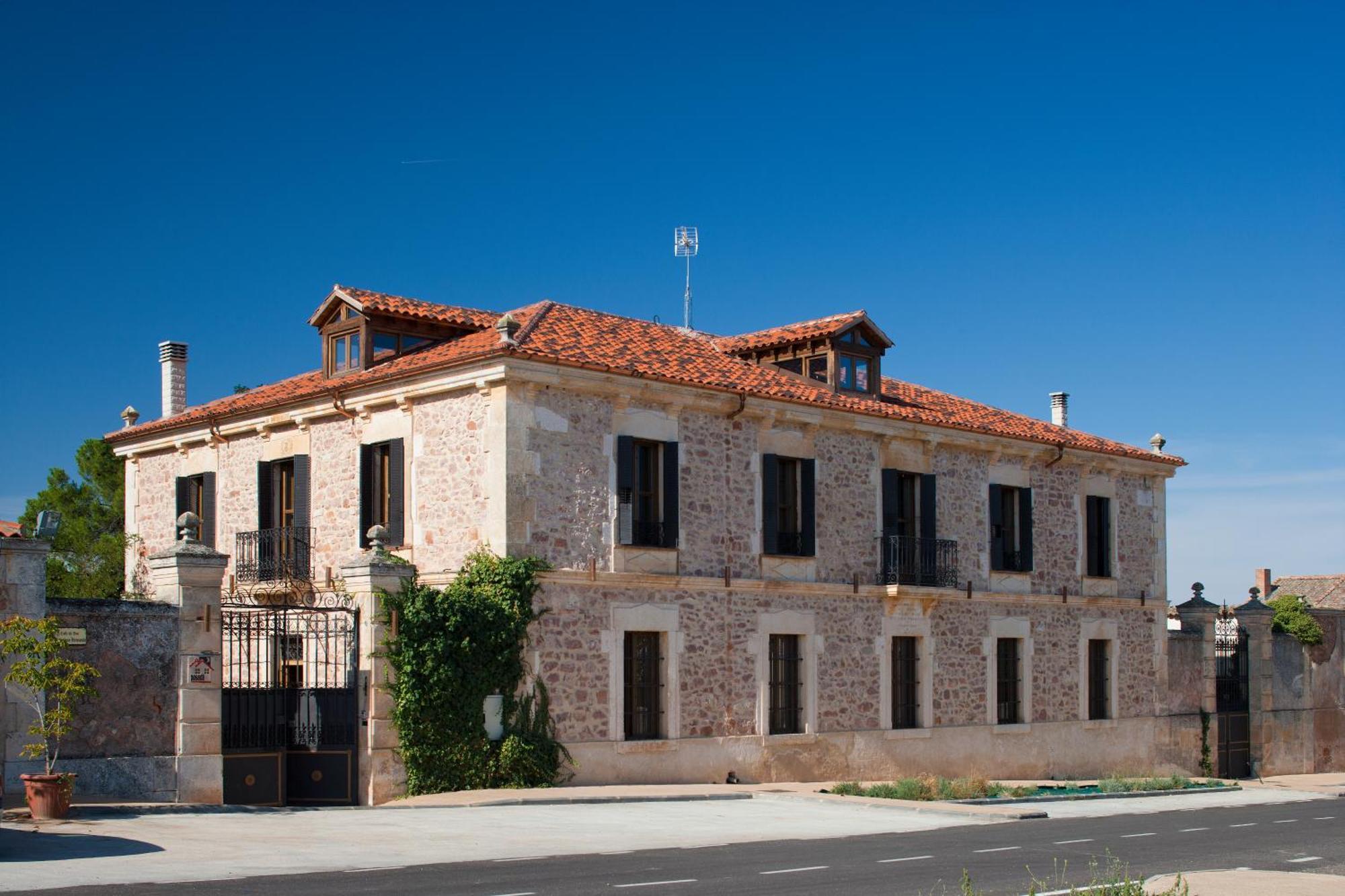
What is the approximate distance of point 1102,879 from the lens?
12906mm

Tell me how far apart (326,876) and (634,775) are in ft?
34.5

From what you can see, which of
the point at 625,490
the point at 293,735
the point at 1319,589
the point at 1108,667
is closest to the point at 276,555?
the point at 293,735

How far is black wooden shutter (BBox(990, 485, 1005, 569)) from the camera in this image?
98.7 feet

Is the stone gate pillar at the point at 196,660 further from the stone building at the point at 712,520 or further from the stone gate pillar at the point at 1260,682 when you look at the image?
the stone gate pillar at the point at 1260,682

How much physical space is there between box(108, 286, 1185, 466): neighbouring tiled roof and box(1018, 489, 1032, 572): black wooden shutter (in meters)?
1.25

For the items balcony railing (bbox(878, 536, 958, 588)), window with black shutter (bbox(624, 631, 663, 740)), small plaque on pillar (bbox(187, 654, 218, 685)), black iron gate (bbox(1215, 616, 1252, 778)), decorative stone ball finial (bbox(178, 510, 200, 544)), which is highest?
decorative stone ball finial (bbox(178, 510, 200, 544))

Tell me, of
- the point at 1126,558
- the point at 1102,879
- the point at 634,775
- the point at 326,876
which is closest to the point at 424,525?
the point at 634,775

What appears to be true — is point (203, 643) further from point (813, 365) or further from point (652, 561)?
point (813, 365)

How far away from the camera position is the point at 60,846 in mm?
13914

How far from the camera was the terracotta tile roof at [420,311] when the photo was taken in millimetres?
24969

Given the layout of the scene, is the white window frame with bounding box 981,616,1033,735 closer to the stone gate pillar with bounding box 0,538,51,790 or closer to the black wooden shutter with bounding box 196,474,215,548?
the black wooden shutter with bounding box 196,474,215,548

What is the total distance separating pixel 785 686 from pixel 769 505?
3167 mm

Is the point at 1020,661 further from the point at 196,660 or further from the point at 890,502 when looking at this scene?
the point at 196,660

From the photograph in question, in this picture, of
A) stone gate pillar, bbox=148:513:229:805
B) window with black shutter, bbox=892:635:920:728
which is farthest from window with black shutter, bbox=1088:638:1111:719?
stone gate pillar, bbox=148:513:229:805
